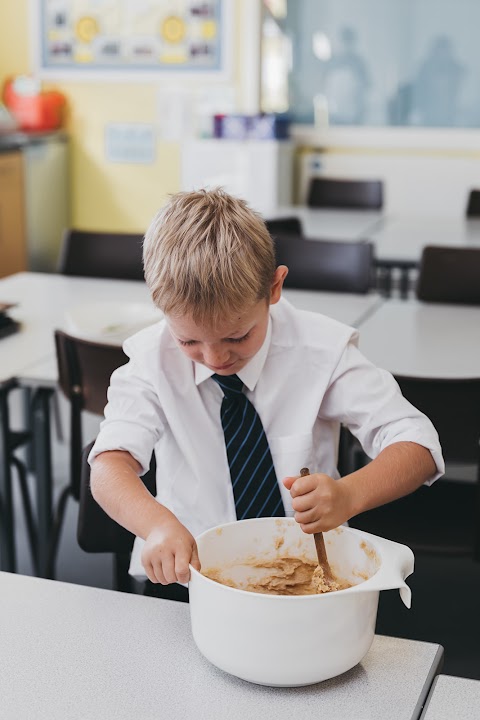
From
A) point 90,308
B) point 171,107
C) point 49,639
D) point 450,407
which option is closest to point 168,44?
point 171,107

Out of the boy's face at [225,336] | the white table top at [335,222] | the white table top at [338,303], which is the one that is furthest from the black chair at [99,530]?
the white table top at [335,222]

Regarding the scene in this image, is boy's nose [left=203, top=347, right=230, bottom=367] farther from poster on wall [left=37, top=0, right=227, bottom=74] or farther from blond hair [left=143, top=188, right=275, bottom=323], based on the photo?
poster on wall [left=37, top=0, right=227, bottom=74]

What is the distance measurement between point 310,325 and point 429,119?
4558 millimetres

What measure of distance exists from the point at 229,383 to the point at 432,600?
130 cm

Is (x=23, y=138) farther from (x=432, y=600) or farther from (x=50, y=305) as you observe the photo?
(x=432, y=600)

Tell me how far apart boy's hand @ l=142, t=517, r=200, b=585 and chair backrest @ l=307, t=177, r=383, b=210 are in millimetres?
3919

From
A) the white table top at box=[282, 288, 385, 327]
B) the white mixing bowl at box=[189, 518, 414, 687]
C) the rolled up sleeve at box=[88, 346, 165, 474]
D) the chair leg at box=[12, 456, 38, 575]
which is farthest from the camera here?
the white table top at box=[282, 288, 385, 327]

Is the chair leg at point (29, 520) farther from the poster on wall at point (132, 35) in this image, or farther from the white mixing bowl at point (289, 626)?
the poster on wall at point (132, 35)

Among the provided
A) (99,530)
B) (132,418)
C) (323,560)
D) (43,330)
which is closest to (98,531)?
(99,530)

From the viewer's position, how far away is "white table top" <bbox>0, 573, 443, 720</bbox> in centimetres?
88

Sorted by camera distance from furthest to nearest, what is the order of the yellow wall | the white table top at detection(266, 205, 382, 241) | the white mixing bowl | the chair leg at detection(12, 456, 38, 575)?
1. the yellow wall
2. the white table top at detection(266, 205, 382, 241)
3. the chair leg at detection(12, 456, 38, 575)
4. the white mixing bowl

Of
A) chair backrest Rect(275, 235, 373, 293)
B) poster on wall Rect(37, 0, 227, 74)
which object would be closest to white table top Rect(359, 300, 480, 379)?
chair backrest Rect(275, 235, 373, 293)

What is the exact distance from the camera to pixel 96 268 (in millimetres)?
3221

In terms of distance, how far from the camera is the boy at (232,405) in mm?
1116
